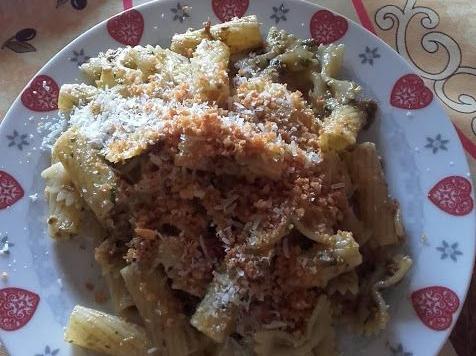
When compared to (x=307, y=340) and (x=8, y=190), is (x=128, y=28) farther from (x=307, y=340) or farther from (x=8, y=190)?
(x=307, y=340)

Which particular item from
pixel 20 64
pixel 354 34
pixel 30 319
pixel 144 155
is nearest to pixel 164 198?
pixel 144 155

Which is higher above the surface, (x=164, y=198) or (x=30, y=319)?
(x=164, y=198)

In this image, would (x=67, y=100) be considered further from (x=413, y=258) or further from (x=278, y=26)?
(x=413, y=258)

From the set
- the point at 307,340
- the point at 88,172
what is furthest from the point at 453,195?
the point at 88,172

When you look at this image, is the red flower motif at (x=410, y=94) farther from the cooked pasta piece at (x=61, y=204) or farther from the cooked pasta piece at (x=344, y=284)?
the cooked pasta piece at (x=61, y=204)

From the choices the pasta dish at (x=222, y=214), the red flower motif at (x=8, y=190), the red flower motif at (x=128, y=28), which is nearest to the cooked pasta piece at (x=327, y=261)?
the pasta dish at (x=222, y=214)

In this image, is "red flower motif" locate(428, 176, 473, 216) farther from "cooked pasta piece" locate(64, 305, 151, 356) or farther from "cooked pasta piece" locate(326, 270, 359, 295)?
"cooked pasta piece" locate(64, 305, 151, 356)
